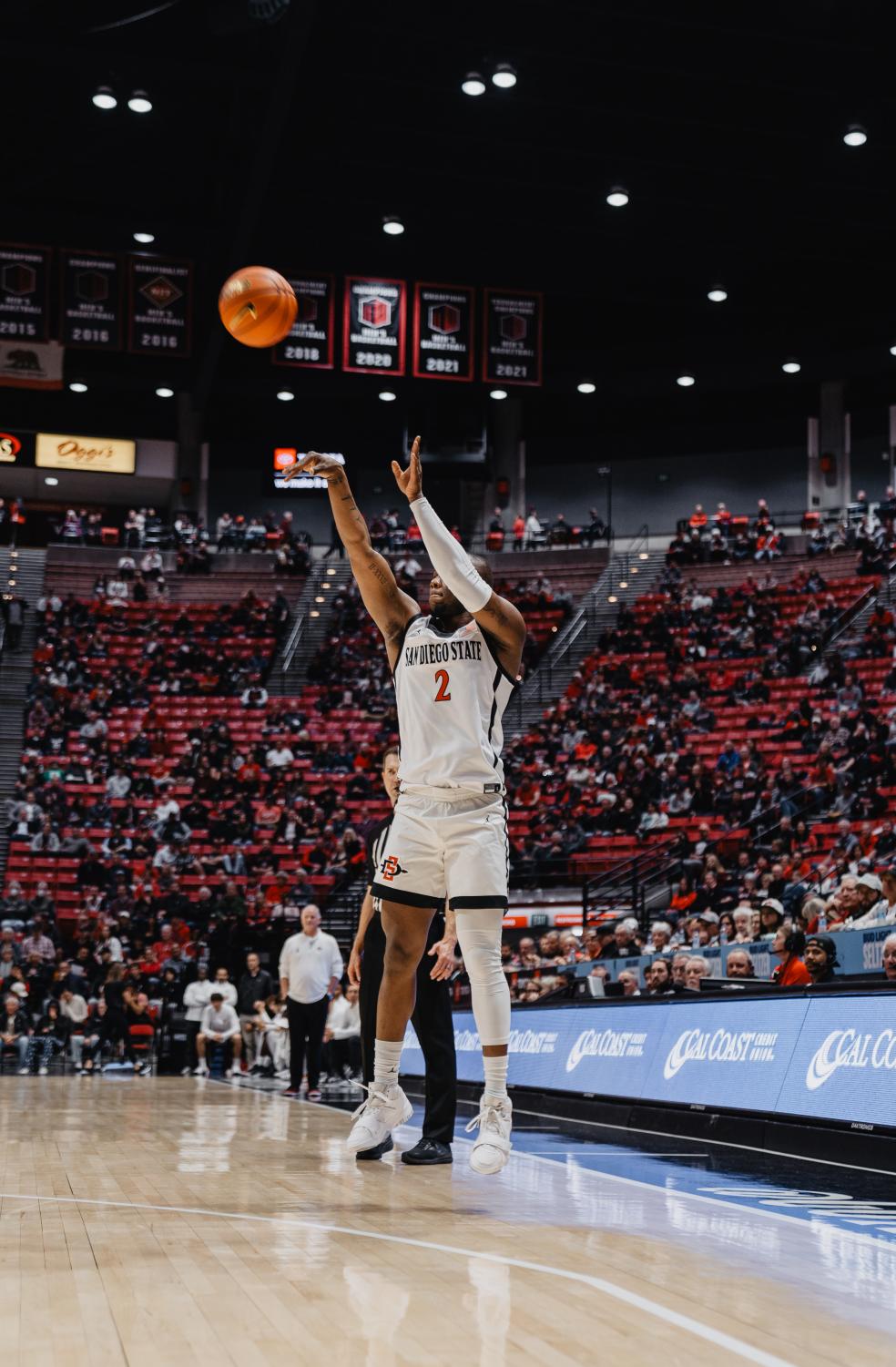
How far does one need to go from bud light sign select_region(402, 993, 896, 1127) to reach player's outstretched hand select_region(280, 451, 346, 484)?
128 inches

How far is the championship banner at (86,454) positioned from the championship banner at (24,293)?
52.5 ft

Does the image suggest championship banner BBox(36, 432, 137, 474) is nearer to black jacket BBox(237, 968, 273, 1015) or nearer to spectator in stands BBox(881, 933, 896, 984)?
black jacket BBox(237, 968, 273, 1015)

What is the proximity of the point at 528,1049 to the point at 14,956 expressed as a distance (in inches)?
494

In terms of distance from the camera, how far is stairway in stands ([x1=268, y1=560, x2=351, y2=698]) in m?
31.6

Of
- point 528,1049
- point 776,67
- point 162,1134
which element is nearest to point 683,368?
point 776,67

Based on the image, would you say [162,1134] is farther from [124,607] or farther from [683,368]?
[683,368]

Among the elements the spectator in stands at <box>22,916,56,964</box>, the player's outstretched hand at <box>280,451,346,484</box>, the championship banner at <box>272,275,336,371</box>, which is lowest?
the spectator in stands at <box>22,916,56,964</box>

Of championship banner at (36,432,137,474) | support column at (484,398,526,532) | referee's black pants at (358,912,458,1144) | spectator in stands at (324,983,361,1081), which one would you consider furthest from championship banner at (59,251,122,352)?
support column at (484,398,526,532)

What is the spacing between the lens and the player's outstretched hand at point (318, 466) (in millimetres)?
5348

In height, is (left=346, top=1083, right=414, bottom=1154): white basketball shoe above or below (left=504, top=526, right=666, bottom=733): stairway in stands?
below

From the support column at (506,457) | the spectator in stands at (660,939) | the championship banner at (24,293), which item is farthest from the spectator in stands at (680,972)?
the support column at (506,457)

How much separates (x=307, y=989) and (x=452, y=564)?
7.79 meters

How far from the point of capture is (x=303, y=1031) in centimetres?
1220

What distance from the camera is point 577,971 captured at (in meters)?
14.6
